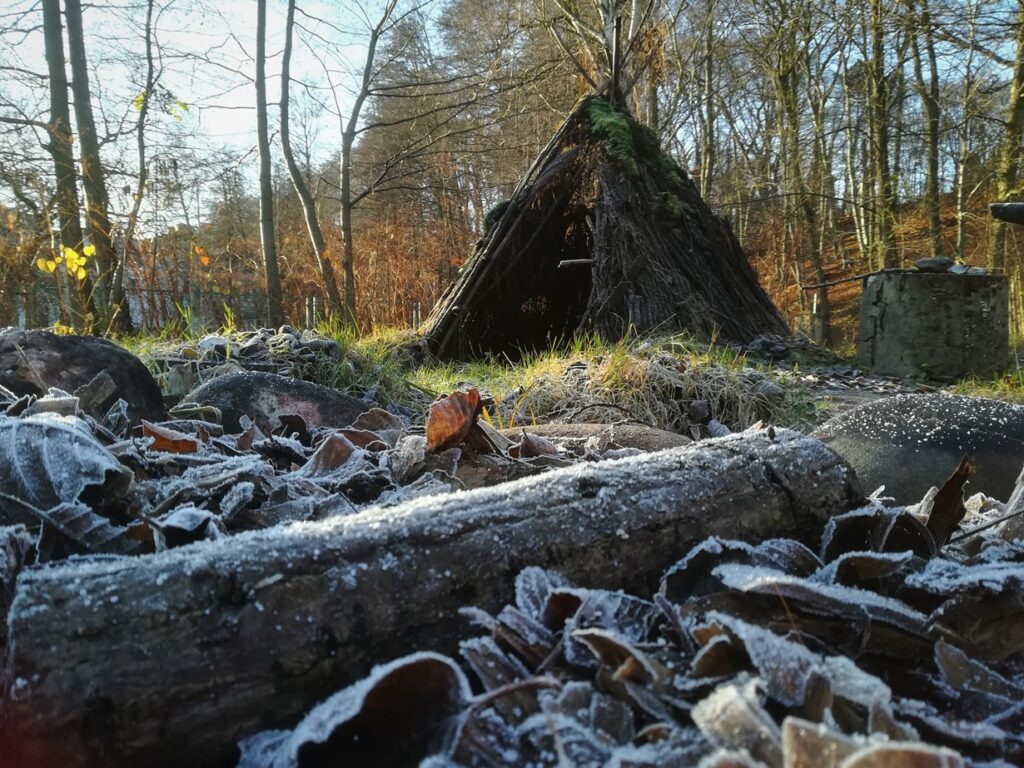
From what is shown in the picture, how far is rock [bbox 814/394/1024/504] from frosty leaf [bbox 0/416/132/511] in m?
2.30

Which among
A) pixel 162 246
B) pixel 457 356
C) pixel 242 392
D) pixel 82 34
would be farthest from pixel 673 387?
pixel 162 246

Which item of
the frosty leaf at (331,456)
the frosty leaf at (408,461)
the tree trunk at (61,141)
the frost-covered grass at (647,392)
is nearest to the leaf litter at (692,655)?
the frosty leaf at (408,461)

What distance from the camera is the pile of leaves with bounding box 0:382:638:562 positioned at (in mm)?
1143

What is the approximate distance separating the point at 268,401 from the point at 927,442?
8.88 ft

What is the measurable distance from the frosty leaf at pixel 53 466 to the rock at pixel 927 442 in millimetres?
2299

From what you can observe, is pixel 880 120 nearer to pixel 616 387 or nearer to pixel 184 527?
pixel 616 387

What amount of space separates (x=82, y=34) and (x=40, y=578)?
11.6 meters

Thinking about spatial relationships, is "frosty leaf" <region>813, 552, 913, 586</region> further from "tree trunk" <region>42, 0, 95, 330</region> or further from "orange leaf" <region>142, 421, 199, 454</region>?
"tree trunk" <region>42, 0, 95, 330</region>

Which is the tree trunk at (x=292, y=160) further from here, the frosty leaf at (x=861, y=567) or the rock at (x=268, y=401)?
the frosty leaf at (x=861, y=567)

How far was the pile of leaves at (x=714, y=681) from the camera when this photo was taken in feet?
1.99

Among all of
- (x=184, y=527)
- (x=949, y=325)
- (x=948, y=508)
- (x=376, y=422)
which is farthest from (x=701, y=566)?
(x=949, y=325)

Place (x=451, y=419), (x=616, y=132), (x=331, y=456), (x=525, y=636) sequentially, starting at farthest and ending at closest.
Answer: (x=616, y=132) < (x=331, y=456) < (x=451, y=419) < (x=525, y=636)

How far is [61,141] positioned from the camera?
28.6 feet

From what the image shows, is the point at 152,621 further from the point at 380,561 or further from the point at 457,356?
the point at 457,356
